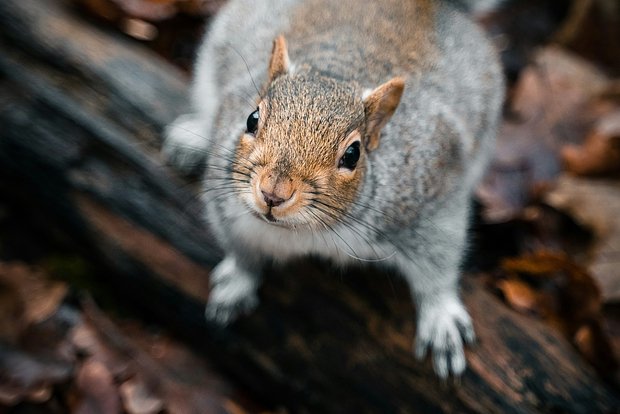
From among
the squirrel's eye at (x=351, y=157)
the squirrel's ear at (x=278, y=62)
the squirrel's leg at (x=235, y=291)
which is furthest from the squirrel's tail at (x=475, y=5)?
the squirrel's leg at (x=235, y=291)

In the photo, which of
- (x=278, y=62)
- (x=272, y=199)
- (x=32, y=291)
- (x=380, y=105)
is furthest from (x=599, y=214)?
(x=32, y=291)

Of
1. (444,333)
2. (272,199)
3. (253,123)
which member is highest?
(253,123)

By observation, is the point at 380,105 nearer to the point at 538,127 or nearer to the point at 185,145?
the point at 185,145

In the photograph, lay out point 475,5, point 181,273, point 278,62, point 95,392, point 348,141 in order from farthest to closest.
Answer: point 475,5 → point 181,273 → point 95,392 → point 278,62 → point 348,141

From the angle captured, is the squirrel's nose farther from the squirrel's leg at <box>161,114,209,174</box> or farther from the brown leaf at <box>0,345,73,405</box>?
the brown leaf at <box>0,345,73,405</box>

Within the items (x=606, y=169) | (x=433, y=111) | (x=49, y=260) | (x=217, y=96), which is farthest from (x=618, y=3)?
(x=49, y=260)

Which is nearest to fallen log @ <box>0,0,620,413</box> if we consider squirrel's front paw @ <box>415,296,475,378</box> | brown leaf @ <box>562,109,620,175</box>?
squirrel's front paw @ <box>415,296,475,378</box>
